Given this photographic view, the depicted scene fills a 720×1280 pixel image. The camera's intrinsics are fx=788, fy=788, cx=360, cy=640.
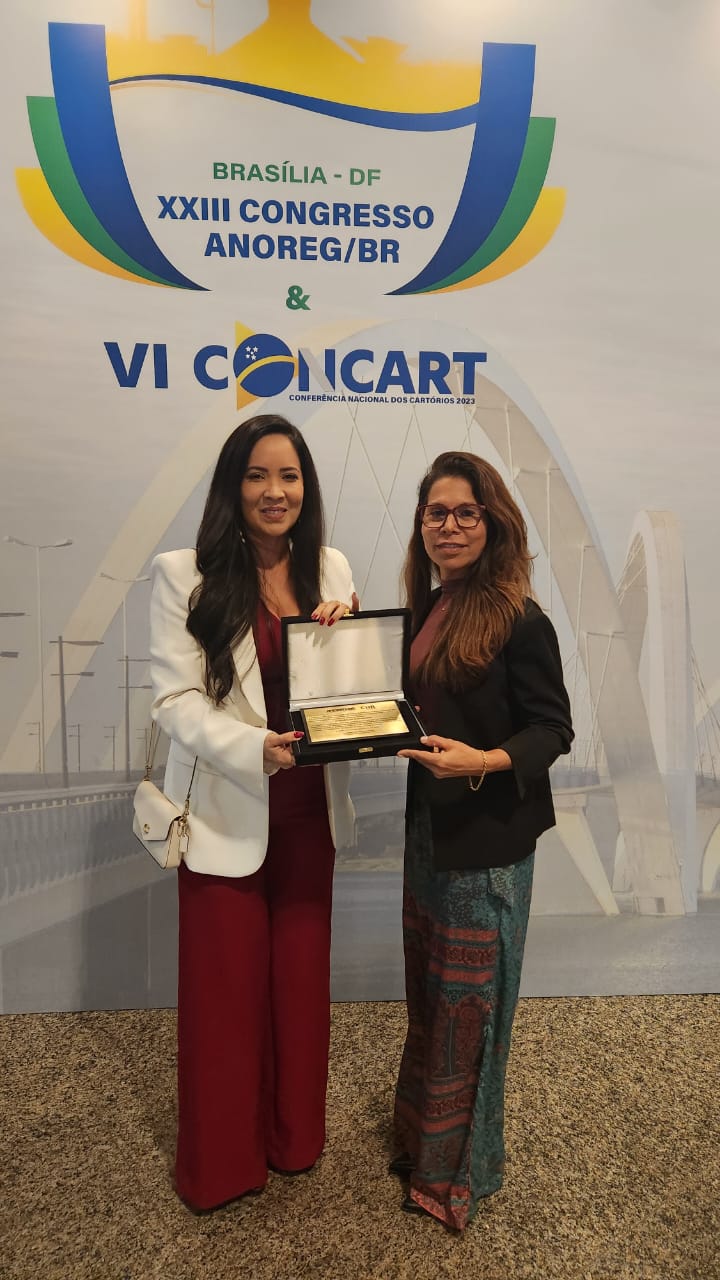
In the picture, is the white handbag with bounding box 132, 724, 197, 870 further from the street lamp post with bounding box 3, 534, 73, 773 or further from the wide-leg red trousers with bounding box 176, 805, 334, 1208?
the street lamp post with bounding box 3, 534, 73, 773

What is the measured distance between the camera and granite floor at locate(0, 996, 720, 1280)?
1773 millimetres

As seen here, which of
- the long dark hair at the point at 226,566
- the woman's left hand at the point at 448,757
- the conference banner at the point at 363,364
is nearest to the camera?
the woman's left hand at the point at 448,757

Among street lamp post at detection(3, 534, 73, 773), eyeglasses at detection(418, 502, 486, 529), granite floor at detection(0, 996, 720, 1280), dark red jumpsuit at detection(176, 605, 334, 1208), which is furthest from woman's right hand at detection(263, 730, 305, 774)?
street lamp post at detection(3, 534, 73, 773)

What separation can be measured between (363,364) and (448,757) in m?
1.52

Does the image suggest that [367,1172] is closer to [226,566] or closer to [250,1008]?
[250,1008]

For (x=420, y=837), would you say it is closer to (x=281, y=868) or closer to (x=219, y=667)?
(x=281, y=868)

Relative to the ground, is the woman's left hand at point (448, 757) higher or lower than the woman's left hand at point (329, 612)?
lower

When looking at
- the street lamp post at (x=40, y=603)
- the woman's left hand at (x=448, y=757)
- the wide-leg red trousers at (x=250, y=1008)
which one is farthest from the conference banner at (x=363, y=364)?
the woman's left hand at (x=448, y=757)

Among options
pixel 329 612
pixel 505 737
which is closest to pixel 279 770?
pixel 329 612

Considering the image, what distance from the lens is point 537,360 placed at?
2.62m

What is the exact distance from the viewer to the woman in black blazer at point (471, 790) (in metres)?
1.63

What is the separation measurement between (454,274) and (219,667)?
5.31 feet

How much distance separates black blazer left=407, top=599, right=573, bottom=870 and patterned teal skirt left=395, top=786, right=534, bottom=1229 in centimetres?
7

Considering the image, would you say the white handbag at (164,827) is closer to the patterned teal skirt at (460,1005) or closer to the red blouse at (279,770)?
the red blouse at (279,770)
